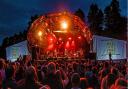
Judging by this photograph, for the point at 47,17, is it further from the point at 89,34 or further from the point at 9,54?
the point at 9,54

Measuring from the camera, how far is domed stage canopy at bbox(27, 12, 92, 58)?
28.7m

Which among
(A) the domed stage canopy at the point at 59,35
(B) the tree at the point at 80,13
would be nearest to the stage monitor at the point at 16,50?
(A) the domed stage canopy at the point at 59,35

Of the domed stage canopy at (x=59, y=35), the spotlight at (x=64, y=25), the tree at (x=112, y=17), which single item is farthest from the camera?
the tree at (x=112, y=17)

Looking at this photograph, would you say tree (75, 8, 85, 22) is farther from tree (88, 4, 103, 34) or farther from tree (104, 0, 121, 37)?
tree (104, 0, 121, 37)

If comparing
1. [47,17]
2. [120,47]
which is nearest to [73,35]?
[47,17]

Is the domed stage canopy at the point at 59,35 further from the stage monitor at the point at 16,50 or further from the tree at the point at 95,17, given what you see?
the tree at the point at 95,17

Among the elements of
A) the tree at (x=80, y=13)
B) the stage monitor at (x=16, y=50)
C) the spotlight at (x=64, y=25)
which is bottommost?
the stage monitor at (x=16, y=50)

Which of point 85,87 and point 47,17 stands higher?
point 47,17

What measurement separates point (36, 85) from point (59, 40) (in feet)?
74.6

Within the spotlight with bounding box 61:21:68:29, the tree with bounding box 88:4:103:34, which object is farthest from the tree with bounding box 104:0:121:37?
the spotlight with bounding box 61:21:68:29

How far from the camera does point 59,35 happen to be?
3189 cm

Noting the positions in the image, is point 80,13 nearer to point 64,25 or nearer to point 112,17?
point 112,17

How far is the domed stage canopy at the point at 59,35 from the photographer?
28719mm

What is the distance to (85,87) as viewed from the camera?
9547 mm
